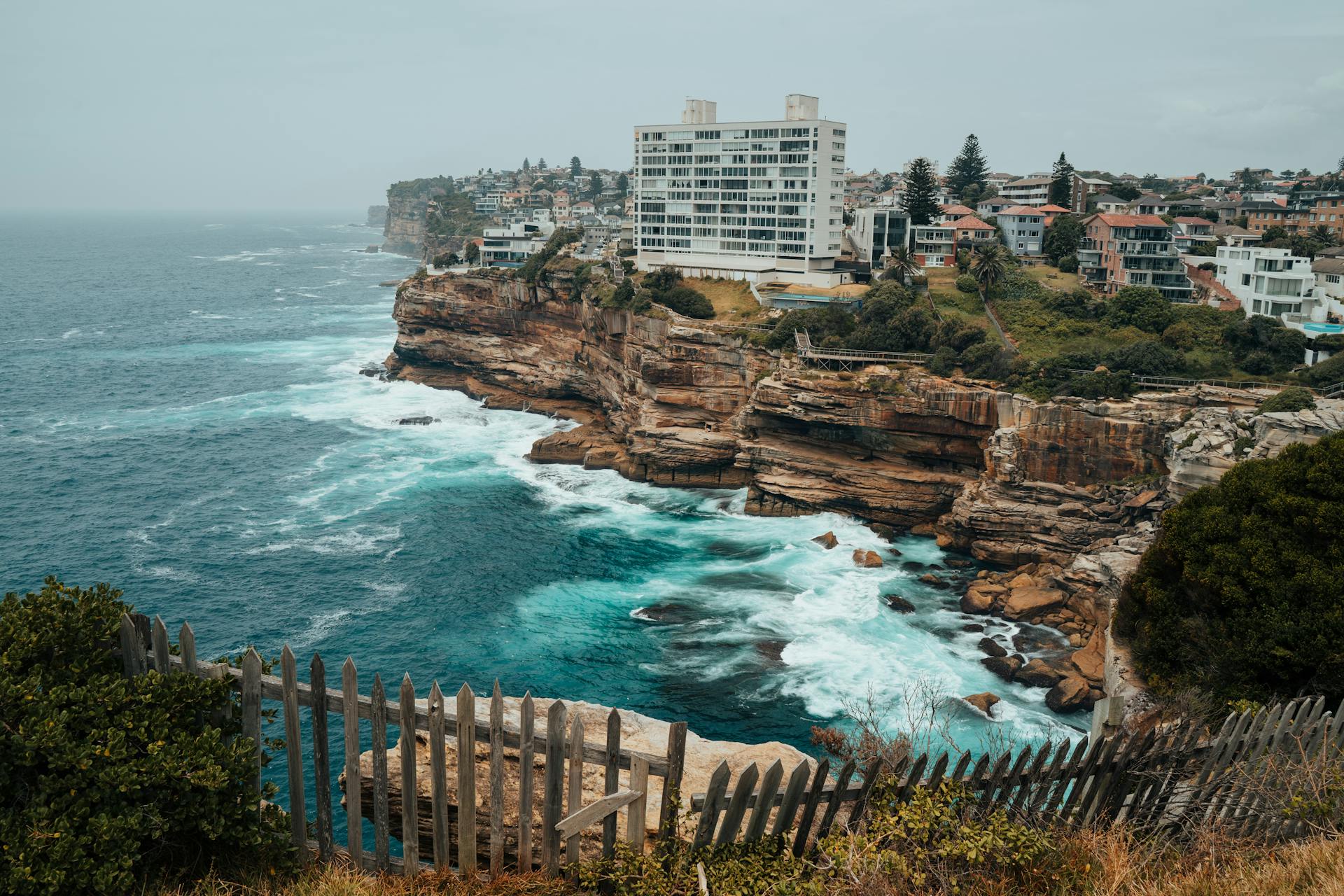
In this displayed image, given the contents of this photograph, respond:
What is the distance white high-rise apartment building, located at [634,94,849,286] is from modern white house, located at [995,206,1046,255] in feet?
50.0

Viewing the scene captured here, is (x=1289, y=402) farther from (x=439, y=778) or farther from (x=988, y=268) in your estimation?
(x=439, y=778)

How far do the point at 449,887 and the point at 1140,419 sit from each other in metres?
42.5

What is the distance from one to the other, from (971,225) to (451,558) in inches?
2106

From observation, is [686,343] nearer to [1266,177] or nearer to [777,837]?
[777,837]

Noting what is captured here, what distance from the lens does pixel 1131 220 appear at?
6912cm

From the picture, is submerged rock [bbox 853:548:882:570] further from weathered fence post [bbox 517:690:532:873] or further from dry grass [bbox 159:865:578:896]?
dry grass [bbox 159:865:578:896]

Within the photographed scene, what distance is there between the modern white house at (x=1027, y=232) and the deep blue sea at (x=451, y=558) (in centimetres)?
3967

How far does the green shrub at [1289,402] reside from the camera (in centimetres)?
4131

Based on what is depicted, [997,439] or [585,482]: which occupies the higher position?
[997,439]

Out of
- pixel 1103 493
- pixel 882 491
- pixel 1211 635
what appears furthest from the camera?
Answer: pixel 882 491

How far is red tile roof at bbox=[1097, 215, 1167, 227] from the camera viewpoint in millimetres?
67744

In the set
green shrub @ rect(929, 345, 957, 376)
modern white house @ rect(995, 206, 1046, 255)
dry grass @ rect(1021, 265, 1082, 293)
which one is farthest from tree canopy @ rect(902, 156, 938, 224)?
green shrub @ rect(929, 345, 957, 376)

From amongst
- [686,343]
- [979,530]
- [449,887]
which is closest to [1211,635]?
[449,887]

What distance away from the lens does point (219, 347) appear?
9925 centimetres
